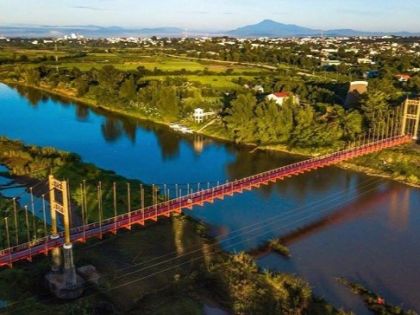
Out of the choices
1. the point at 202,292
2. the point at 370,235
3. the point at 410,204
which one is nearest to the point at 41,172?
the point at 202,292

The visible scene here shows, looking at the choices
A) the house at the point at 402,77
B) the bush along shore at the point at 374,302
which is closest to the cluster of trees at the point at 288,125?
the house at the point at 402,77

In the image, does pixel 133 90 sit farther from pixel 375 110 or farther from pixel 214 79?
pixel 375 110

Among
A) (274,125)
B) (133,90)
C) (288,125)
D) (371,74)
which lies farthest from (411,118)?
(133,90)

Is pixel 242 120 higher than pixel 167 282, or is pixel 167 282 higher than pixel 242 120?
pixel 242 120

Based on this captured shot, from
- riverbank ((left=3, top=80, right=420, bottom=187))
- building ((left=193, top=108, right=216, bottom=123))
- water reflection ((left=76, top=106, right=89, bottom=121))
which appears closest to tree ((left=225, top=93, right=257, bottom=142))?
riverbank ((left=3, top=80, right=420, bottom=187))

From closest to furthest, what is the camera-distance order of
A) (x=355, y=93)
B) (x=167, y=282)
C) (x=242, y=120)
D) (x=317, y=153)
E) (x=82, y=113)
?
(x=167, y=282) → (x=317, y=153) → (x=242, y=120) → (x=355, y=93) → (x=82, y=113)

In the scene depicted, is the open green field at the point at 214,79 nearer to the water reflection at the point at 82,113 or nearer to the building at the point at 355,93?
the water reflection at the point at 82,113
